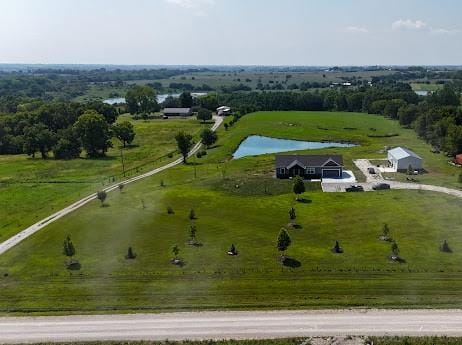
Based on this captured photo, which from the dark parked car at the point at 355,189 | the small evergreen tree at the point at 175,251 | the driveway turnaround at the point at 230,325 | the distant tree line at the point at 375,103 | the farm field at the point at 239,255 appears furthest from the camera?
the distant tree line at the point at 375,103

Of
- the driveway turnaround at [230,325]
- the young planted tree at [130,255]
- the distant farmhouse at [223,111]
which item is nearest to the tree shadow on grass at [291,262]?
the driveway turnaround at [230,325]

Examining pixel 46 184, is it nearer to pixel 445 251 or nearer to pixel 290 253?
pixel 290 253

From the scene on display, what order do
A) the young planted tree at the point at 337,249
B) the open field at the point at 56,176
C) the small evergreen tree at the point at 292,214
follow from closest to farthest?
the young planted tree at the point at 337,249
the small evergreen tree at the point at 292,214
the open field at the point at 56,176

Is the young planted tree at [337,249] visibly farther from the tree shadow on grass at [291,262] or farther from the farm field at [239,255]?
the tree shadow on grass at [291,262]

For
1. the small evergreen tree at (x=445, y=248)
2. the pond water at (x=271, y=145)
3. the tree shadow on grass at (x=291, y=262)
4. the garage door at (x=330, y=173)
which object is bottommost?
the pond water at (x=271, y=145)

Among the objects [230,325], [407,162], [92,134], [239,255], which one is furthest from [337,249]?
[92,134]

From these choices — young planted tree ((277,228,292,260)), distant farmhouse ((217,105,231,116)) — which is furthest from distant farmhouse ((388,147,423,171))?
distant farmhouse ((217,105,231,116))

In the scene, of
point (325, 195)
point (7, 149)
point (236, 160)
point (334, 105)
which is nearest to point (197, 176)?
point (236, 160)
